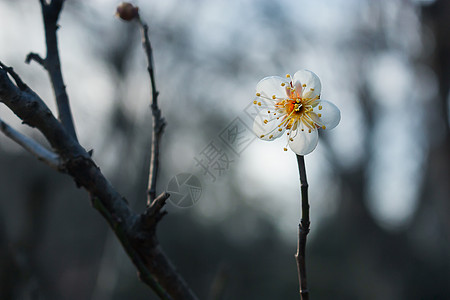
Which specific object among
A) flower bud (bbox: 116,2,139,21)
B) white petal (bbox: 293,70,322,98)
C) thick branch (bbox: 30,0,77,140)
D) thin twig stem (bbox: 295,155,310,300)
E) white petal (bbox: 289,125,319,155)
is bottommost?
thin twig stem (bbox: 295,155,310,300)

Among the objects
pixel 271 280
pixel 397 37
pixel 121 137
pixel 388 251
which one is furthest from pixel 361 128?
pixel 121 137

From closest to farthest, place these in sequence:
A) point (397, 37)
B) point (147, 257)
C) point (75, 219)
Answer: point (147, 257) → point (397, 37) → point (75, 219)

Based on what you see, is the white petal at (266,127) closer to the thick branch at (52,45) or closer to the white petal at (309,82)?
the white petal at (309,82)

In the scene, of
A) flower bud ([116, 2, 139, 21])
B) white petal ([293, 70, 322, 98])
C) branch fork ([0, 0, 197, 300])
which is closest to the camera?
branch fork ([0, 0, 197, 300])

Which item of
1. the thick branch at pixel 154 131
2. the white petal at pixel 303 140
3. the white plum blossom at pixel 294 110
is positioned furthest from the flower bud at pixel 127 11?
the white petal at pixel 303 140

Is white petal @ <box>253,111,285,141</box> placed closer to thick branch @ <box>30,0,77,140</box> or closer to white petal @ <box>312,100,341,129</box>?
white petal @ <box>312,100,341,129</box>

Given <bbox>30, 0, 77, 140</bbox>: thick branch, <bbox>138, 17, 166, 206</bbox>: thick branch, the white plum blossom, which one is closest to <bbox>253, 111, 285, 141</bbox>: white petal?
the white plum blossom

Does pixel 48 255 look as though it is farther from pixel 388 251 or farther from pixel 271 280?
pixel 388 251

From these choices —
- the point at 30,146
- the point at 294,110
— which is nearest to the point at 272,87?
the point at 294,110
